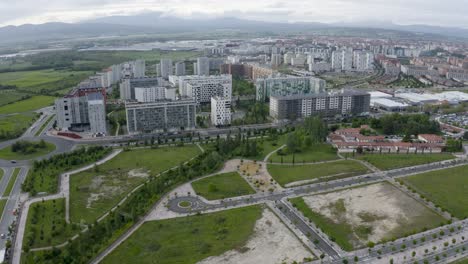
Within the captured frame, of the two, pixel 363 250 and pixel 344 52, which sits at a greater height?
pixel 344 52

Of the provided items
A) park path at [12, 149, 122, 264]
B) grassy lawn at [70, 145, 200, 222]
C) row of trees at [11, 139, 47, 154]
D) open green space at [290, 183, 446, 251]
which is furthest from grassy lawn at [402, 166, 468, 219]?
row of trees at [11, 139, 47, 154]

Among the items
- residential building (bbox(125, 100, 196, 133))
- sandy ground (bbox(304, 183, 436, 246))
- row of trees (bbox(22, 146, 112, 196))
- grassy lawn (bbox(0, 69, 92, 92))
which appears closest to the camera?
sandy ground (bbox(304, 183, 436, 246))

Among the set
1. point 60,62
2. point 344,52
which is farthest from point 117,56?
point 344,52

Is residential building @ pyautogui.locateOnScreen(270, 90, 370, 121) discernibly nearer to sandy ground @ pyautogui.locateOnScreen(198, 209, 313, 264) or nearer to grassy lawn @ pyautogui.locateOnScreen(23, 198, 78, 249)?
sandy ground @ pyautogui.locateOnScreen(198, 209, 313, 264)

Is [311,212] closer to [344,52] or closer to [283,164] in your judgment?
[283,164]

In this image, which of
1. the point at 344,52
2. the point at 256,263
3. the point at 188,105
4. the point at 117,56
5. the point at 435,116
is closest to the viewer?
the point at 256,263

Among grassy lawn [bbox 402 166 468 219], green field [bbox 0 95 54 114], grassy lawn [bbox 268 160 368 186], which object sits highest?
green field [bbox 0 95 54 114]

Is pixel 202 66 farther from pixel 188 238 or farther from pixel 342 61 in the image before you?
pixel 188 238
